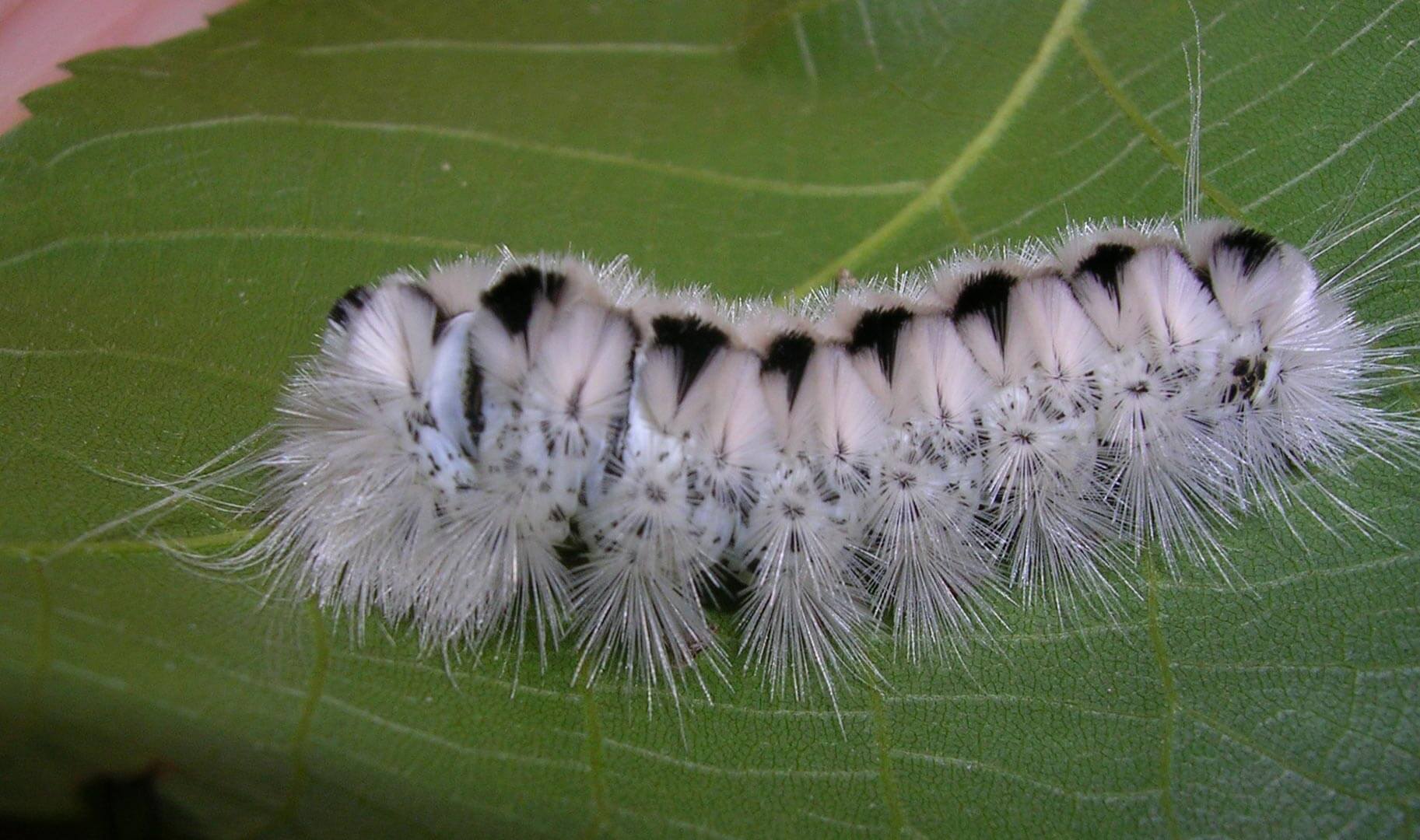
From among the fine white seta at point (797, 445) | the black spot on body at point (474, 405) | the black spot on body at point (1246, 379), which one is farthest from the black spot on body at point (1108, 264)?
the black spot on body at point (474, 405)

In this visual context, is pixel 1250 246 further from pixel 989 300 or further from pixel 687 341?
pixel 687 341

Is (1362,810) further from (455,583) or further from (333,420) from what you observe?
(333,420)

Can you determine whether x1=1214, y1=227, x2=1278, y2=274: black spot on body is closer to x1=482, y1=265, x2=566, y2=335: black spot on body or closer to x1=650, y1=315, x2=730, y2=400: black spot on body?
x1=650, y1=315, x2=730, y2=400: black spot on body

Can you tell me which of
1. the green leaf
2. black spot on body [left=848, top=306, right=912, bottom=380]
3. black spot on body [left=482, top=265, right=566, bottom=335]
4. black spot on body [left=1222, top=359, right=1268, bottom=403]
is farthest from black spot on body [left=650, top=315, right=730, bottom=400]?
black spot on body [left=1222, top=359, right=1268, bottom=403]

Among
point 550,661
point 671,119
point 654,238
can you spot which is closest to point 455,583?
point 550,661

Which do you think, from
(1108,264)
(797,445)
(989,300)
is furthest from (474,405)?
(1108,264)

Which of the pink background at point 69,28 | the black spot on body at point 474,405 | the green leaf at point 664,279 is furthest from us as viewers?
the pink background at point 69,28

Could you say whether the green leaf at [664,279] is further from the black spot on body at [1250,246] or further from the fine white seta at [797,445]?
the black spot on body at [1250,246]
